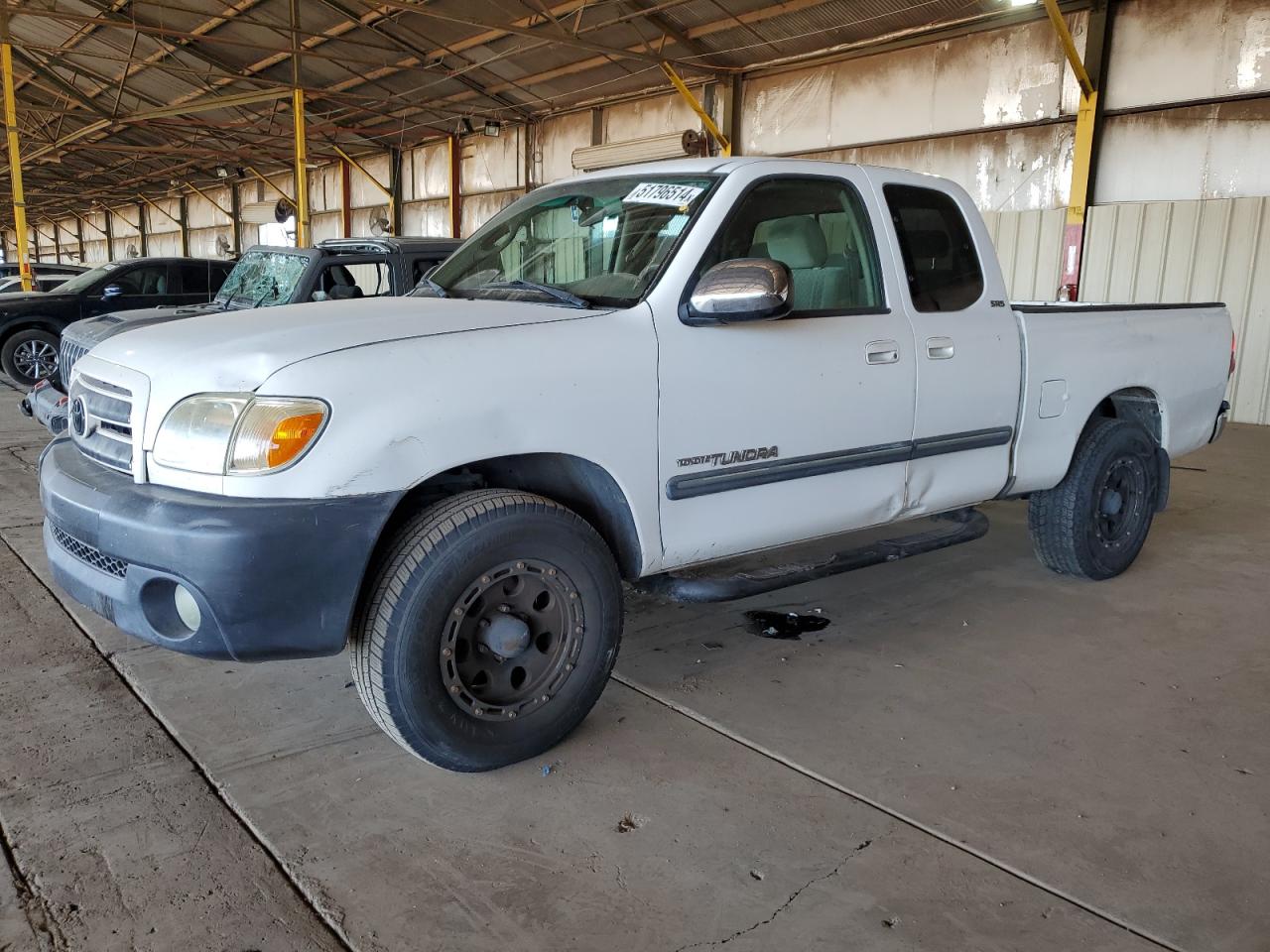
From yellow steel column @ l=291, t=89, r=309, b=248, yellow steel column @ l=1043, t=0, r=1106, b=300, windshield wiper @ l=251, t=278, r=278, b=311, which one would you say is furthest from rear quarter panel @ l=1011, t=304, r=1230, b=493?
yellow steel column @ l=291, t=89, r=309, b=248

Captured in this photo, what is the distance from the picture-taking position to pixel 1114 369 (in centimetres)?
455

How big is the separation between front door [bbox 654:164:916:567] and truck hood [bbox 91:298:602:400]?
1.61 feet

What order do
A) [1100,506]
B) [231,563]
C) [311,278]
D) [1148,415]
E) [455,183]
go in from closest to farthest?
[231,563] → [1100,506] → [1148,415] → [311,278] → [455,183]

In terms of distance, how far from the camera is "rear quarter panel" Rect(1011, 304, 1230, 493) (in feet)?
13.9

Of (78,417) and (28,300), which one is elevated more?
(28,300)

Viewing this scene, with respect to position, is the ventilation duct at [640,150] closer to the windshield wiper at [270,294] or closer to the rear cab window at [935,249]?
the windshield wiper at [270,294]

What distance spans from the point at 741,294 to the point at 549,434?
741mm

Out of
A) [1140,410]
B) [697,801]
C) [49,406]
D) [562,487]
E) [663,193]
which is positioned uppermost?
[663,193]

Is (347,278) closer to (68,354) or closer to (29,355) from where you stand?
(68,354)

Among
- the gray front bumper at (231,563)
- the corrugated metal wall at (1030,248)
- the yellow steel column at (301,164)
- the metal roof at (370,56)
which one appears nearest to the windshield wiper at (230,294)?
the metal roof at (370,56)

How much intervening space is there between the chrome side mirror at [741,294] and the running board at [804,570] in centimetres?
89

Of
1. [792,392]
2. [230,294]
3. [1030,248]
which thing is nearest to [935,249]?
[792,392]

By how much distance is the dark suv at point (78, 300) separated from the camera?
1123cm

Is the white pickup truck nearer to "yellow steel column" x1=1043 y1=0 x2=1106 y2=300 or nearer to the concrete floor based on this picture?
the concrete floor
